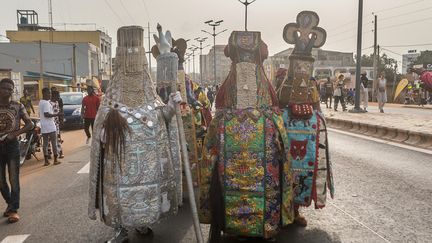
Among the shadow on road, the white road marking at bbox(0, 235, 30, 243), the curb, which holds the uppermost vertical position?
the curb

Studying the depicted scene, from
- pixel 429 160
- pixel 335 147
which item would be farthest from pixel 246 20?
pixel 429 160

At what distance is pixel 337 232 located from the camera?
16.0ft

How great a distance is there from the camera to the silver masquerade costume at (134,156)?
4.08 m

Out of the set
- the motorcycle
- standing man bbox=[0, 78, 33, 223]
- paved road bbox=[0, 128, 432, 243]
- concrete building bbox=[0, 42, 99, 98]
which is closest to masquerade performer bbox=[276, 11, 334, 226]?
paved road bbox=[0, 128, 432, 243]

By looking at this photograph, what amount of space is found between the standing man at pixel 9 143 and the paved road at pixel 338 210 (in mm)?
247

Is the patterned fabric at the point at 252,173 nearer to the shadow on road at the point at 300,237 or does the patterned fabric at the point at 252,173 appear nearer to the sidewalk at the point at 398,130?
the shadow on road at the point at 300,237

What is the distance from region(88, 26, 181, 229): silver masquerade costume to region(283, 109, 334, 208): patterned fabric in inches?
55.2

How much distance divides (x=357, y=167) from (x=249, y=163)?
4.91 metres

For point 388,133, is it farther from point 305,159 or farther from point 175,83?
point 175,83

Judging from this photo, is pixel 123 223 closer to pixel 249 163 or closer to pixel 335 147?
pixel 249 163

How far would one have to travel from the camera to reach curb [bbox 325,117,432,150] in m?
11.2

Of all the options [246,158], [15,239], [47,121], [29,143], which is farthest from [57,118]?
[246,158]

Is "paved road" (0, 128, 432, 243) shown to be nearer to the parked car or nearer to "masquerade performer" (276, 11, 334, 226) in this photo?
"masquerade performer" (276, 11, 334, 226)

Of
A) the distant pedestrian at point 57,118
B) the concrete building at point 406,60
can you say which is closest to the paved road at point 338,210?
the distant pedestrian at point 57,118
